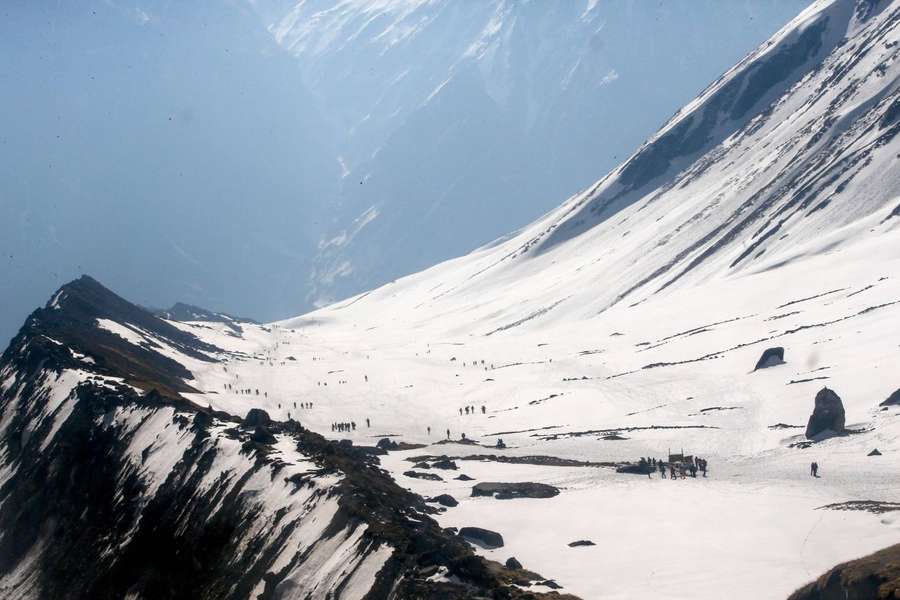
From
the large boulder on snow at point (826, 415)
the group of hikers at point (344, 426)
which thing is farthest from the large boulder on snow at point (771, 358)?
the group of hikers at point (344, 426)

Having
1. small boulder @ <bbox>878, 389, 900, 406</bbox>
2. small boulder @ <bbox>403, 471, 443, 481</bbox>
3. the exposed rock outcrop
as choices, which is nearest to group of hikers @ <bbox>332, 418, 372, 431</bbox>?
small boulder @ <bbox>403, 471, 443, 481</bbox>

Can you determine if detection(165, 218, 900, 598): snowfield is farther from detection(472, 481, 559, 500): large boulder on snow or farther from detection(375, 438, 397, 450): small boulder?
detection(375, 438, 397, 450): small boulder

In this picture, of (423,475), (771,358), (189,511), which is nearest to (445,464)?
(423,475)

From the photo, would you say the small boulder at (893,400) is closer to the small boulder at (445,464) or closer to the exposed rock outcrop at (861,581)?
the small boulder at (445,464)

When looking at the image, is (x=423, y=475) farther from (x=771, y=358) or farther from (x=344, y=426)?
(x=771, y=358)

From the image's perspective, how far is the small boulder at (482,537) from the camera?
128 feet

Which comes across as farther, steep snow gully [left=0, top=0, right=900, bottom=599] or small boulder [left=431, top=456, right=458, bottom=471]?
small boulder [left=431, top=456, right=458, bottom=471]

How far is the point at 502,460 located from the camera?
6328 centimetres

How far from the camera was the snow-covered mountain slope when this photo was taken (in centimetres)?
3058

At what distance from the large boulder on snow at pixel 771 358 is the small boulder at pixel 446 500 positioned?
42.7 meters

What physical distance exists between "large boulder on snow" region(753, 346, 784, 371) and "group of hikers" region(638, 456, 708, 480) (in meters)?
28.8

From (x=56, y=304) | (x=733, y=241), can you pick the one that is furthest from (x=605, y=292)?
(x=56, y=304)

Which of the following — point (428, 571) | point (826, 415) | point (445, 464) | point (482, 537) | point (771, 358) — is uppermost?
point (771, 358)

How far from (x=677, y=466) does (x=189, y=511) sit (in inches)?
944
